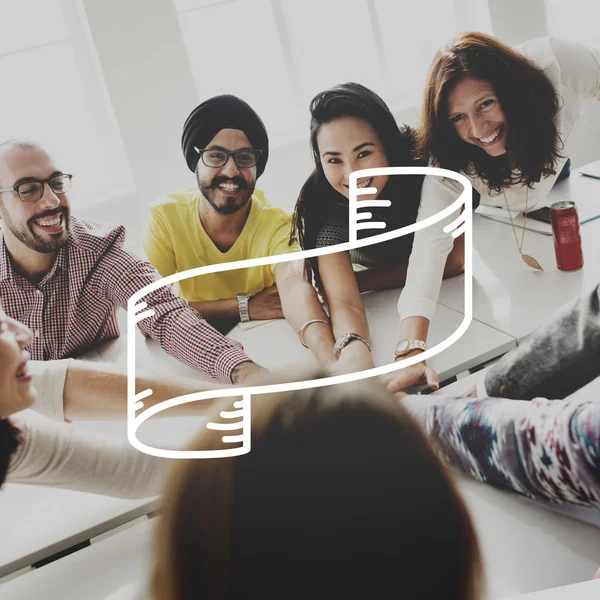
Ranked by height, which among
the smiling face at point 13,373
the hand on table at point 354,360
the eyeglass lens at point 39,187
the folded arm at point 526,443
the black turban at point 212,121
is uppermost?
the black turban at point 212,121

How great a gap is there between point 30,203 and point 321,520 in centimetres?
75

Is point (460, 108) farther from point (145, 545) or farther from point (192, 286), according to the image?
point (145, 545)

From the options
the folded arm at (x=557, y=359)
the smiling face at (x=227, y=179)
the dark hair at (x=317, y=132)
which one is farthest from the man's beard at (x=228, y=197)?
the folded arm at (x=557, y=359)

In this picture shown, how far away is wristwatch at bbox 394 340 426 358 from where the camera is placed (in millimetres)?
1061

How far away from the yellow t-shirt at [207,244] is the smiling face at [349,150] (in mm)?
129

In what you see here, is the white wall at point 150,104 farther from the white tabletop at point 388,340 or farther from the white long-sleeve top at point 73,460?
the white long-sleeve top at point 73,460

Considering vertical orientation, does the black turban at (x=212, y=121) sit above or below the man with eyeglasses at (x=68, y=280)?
above

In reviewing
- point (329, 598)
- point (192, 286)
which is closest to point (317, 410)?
point (329, 598)

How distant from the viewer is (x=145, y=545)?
30.4 inches

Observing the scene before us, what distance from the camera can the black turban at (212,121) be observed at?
1.06 m

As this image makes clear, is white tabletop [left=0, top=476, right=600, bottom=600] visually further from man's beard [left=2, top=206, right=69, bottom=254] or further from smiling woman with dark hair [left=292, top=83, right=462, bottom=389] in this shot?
man's beard [left=2, top=206, right=69, bottom=254]

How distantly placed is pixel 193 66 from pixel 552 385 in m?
0.79

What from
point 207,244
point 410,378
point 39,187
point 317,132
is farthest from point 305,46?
point 410,378

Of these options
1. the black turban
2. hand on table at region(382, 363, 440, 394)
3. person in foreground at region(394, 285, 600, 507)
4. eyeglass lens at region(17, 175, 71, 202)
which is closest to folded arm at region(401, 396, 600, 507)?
person in foreground at region(394, 285, 600, 507)
